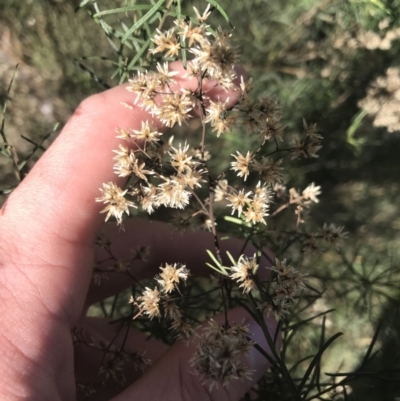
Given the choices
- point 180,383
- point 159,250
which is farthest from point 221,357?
point 159,250

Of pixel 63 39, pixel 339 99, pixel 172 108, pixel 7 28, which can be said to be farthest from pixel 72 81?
pixel 172 108

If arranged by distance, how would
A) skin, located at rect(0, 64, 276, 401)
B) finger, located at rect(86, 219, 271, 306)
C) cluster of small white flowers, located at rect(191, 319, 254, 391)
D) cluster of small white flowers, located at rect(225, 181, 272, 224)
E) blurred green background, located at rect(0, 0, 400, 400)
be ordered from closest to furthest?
1. cluster of small white flowers, located at rect(191, 319, 254, 391)
2. cluster of small white flowers, located at rect(225, 181, 272, 224)
3. skin, located at rect(0, 64, 276, 401)
4. finger, located at rect(86, 219, 271, 306)
5. blurred green background, located at rect(0, 0, 400, 400)

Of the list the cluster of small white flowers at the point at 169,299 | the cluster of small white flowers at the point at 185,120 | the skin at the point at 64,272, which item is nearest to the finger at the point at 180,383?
the skin at the point at 64,272

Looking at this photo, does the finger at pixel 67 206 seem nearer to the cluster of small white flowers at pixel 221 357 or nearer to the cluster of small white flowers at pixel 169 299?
the cluster of small white flowers at pixel 169 299

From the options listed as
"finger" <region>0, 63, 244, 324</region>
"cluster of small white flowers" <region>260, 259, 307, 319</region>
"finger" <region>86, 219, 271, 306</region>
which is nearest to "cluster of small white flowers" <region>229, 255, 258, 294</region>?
"cluster of small white flowers" <region>260, 259, 307, 319</region>

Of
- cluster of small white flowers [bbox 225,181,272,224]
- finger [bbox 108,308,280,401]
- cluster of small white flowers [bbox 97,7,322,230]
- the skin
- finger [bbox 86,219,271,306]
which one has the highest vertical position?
cluster of small white flowers [bbox 97,7,322,230]

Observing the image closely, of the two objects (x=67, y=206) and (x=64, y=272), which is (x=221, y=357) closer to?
(x=64, y=272)

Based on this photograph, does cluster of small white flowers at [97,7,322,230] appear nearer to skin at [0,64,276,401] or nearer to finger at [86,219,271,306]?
skin at [0,64,276,401]

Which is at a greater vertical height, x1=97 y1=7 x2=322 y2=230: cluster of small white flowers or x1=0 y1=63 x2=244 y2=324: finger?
x1=97 y1=7 x2=322 y2=230: cluster of small white flowers
